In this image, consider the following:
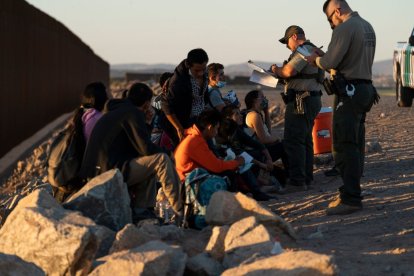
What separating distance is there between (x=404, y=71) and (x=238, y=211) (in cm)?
1345

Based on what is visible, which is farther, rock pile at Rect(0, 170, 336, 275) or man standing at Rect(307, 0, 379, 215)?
man standing at Rect(307, 0, 379, 215)

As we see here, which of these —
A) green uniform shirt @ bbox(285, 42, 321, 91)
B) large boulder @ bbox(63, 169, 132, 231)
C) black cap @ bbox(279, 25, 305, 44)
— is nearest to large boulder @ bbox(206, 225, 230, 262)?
large boulder @ bbox(63, 169, 132, 231)

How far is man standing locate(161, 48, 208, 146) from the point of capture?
8852 millimetres

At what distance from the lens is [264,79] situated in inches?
369

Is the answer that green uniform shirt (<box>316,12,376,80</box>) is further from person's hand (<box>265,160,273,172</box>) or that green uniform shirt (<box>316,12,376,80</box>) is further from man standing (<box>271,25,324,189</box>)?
person's hand (<box>265,160,273,172</box>)

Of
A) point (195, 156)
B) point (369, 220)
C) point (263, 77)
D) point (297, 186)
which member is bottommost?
point (297, 186)

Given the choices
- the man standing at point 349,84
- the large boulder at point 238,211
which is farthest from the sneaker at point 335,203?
the large boulder at point 238,211

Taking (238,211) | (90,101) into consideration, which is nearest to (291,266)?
(238,211)

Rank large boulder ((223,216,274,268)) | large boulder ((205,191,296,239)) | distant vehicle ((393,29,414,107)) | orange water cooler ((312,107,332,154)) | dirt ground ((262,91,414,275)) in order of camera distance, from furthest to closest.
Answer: distant vehicle ((393,29,414,107)) → orange water cooler ((312,107,332,154)) → large boulder ((205,191,296,239)) → dirt ground ((262,91,414,275)) → large boulder ((223,216,274,268))

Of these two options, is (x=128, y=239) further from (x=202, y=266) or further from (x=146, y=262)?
(x=146, y=262)

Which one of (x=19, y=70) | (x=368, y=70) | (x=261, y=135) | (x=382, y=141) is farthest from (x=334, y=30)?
(x=19, y=70)

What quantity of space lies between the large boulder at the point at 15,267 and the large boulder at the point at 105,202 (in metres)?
1.35

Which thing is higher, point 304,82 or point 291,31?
point 291,31

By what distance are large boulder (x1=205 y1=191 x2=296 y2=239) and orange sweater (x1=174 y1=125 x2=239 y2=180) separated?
4.44 ft
